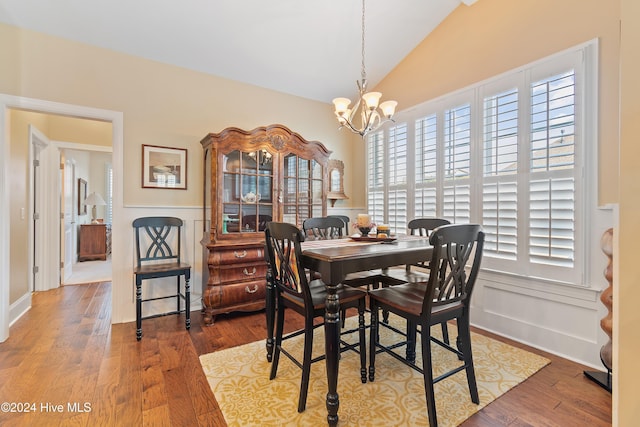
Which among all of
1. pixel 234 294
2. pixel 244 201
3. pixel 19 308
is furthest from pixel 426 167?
pixel 19 308

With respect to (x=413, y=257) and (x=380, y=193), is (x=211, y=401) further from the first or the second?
(x=380, y=193)

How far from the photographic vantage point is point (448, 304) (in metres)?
1.70

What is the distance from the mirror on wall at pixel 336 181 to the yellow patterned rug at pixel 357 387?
2.22 meters

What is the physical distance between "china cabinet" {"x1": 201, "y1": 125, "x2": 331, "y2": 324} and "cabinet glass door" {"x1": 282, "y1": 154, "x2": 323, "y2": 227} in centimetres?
1

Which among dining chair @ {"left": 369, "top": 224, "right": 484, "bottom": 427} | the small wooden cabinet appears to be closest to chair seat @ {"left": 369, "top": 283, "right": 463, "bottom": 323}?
dining chair @ {"left": 369, "top": 224, "right": 484, "bottom": 427}

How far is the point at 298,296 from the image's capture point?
1.81m

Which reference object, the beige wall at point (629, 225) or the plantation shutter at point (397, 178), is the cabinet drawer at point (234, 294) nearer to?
the plantation shutter at point (397, 178)

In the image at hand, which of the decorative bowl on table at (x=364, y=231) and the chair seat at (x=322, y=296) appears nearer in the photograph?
the chair seat at (x=322, y=296)

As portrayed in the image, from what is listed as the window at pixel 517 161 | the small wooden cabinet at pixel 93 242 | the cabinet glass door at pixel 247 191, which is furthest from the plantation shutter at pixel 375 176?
the small wooden cabinet at pixel 93 242

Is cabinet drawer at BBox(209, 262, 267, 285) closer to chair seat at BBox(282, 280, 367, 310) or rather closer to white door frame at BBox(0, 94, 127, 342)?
white door frame at BBox(0, 94, 127, 342)

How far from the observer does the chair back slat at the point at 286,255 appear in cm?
163

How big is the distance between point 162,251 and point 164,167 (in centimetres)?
88

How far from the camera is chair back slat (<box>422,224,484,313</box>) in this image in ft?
4.95

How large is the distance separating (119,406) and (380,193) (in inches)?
131
